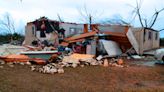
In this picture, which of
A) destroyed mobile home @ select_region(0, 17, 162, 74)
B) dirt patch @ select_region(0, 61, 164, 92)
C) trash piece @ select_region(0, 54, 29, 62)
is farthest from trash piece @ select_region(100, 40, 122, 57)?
trash piece @ select_region(0, 54, 29, 62)

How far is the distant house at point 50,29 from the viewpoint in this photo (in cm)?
2638

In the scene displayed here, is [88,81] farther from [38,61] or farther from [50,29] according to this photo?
[50,29]

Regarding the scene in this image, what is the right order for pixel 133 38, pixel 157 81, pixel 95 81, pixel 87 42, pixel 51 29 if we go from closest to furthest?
pixel 95 81 < pixel 157 81 < pixel 87 42 < pixel 133 38 < pixel 51 29

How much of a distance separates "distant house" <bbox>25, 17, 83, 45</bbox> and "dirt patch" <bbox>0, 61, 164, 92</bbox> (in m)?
10.6

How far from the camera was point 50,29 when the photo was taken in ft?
86.7

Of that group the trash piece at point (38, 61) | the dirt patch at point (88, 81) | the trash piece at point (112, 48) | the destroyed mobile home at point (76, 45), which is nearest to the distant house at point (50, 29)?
the destroyed mobile home at point (76, 45)

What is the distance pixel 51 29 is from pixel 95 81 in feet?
48.5

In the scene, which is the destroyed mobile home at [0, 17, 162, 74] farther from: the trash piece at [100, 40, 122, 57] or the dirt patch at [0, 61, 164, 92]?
the dirt patch at [0, 61, 164, 92]

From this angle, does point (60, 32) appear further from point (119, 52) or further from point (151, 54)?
point (151, 54)

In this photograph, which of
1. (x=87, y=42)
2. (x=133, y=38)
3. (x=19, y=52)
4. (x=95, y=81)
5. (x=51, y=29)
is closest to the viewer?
(x=95, y=81)

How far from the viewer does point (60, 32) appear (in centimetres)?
2662

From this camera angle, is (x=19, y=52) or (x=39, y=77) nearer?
(x=39, y=77)

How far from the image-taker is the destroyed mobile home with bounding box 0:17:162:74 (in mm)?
17547

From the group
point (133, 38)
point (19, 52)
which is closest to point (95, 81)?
point (19, 52)
